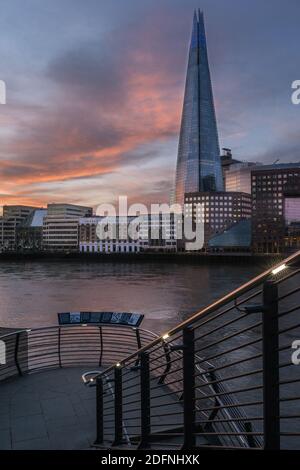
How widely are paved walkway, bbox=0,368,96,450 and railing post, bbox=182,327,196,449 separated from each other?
2667 millimetres

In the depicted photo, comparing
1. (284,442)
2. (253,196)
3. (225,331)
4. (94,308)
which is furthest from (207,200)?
(284,442)

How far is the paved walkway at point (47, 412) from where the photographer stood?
5660 millimetres

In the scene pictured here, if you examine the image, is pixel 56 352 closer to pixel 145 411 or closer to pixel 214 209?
pixel 145 411

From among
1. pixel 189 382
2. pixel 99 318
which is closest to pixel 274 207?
pixel 99 318

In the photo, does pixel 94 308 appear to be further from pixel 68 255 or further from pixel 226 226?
pixel 226 226

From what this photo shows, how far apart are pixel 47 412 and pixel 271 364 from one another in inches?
221

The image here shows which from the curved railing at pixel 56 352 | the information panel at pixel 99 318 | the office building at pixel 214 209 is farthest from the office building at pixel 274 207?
the information panel at pixel 99 318

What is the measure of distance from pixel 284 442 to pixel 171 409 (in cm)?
189

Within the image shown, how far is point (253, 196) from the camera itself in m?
167

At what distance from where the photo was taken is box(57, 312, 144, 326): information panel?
9.92m

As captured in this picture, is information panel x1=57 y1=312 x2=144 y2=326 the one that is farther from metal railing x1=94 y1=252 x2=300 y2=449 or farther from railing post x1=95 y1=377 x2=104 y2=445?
railing post x1=95 y1=377 x2=104 y2=445

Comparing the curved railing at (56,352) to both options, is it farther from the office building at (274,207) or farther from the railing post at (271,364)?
the office building at (274,207)

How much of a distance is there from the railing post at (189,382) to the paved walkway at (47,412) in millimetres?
2667
